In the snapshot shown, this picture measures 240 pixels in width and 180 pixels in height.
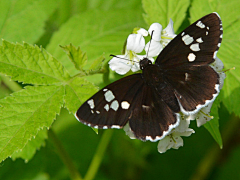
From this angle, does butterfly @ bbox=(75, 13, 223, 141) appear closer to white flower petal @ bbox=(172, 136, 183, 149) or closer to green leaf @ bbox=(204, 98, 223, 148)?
green leaf @ bbox=(204, 98, 223, 148)


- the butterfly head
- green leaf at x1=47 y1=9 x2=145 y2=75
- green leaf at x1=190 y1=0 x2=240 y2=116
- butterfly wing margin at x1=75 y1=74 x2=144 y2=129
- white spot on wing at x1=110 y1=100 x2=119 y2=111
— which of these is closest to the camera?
butterfly wing margin at x1=75 y1=74 x2=144 y2=129

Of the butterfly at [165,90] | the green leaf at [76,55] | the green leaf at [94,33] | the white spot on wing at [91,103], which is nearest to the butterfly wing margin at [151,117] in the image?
the butterfly at [165,90]

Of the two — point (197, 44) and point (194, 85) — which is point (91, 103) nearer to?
point (194, 85)

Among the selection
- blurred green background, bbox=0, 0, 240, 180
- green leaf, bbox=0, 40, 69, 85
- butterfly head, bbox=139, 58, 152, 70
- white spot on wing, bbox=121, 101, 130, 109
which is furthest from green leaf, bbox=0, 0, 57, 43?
white spot on wing, bbox=121, 101, 130, 109

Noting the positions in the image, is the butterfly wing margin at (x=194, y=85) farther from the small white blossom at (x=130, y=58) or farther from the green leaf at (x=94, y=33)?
the green leaf at (x=94, y=33)

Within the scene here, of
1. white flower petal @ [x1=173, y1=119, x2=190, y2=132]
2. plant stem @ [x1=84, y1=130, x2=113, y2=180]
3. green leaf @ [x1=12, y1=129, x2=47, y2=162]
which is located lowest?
plant stem @ [x1=84, y1=130, x2=113, y2=180]

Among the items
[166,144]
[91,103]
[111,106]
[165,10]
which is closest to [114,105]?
[111,106]
